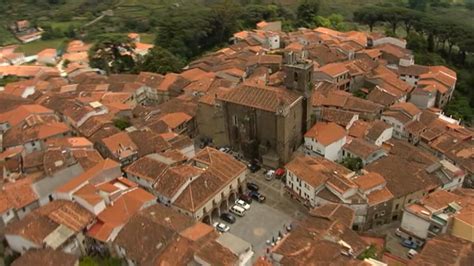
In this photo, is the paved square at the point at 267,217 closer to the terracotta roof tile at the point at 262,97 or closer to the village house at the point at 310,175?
the village house at the point at 310,175

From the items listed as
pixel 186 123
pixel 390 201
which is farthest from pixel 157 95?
pixel 390 201

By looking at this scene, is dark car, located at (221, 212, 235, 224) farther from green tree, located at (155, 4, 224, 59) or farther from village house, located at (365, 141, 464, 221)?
green tree, located at (155, 4, 224, 59)

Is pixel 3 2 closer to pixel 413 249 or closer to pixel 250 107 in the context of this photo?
pixel 250 107

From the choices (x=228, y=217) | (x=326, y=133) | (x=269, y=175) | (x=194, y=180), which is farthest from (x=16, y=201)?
(x=326, y=133)

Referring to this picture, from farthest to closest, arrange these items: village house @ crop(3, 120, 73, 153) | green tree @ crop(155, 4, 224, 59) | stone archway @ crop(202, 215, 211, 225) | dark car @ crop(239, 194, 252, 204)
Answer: green tree @ crop(155, 4, 224, 59) → village house @ crop(3, 120, 73, 153) → dark car @ crop(239, 194, 252, 204) → stone archway @ crop(202, 215, 211, 225)

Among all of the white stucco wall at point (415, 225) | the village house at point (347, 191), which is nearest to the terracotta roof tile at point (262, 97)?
the village house at point (347, 191)

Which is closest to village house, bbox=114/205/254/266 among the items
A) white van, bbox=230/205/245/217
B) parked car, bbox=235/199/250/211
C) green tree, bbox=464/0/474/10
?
white van, bbox=230/205/245/217
